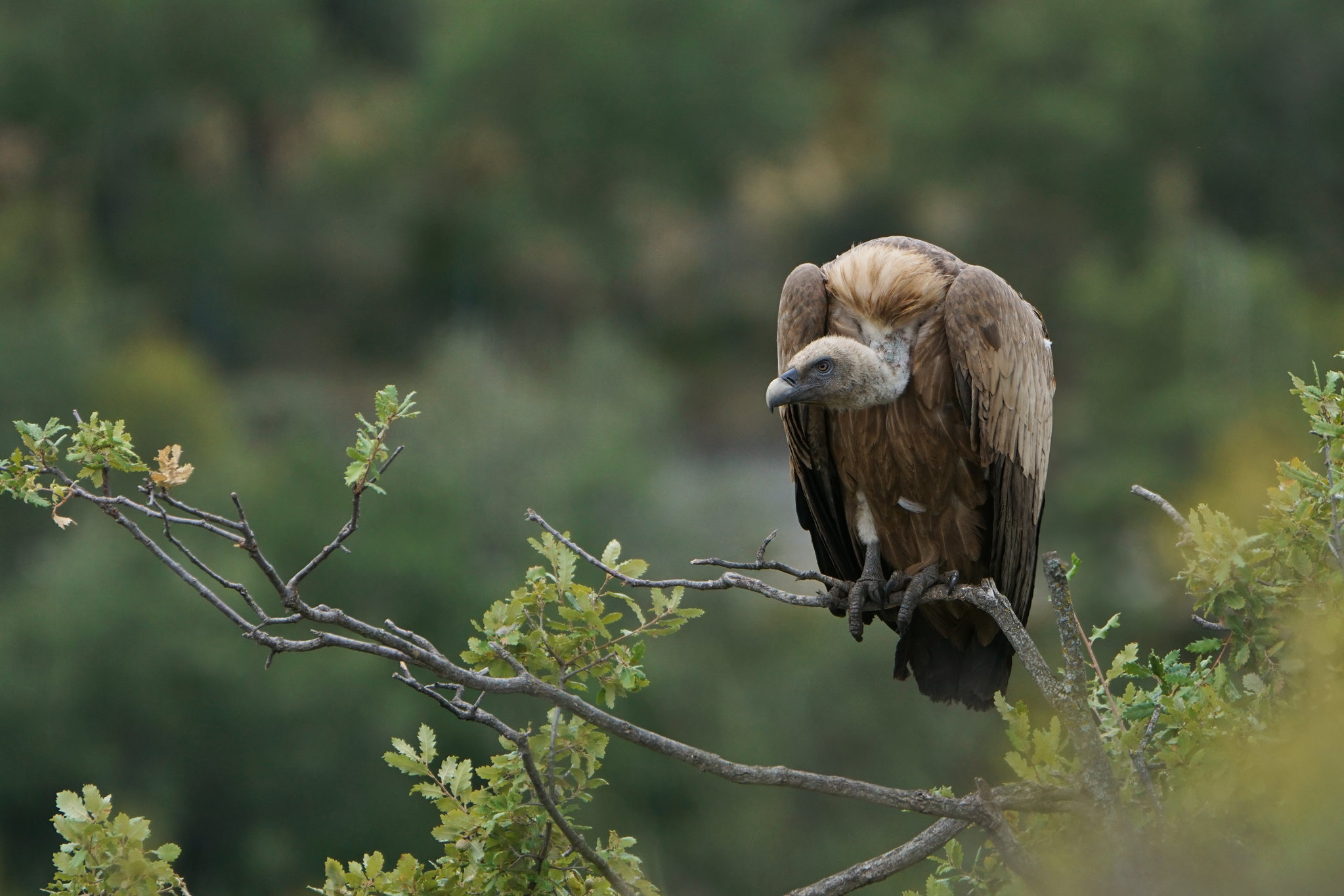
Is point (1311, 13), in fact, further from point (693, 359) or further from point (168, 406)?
point (168, 406)

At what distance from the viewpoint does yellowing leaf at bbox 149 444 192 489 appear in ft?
13.2

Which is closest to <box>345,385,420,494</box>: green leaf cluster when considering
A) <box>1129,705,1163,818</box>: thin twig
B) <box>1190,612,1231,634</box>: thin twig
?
<box>1129,705,1163,818</box>: thin twig

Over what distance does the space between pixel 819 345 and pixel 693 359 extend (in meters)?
65.7

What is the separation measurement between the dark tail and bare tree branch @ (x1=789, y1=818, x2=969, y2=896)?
1.45 m

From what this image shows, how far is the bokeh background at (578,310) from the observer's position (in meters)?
45.1

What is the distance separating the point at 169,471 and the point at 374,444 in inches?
21.0

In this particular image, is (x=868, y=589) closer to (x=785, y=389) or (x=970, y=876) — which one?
(x=785, y=389)

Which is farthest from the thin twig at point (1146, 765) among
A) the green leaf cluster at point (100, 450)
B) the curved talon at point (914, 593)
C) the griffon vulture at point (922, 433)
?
the green leaf cluster at point (100, 450)

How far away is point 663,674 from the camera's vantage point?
45.0 metres

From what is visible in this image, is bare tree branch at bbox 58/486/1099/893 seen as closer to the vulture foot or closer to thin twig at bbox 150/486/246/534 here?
thin twig at bbox 150/486/246/534

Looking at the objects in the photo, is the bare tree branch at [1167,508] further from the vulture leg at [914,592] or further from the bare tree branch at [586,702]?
the vulture leg at [914,592]

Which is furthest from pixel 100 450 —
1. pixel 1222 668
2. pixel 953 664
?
pixel 953 664

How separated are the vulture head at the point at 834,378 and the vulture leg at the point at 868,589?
74cm

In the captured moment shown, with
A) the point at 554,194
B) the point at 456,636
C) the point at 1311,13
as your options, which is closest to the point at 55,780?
the point at 456,636
